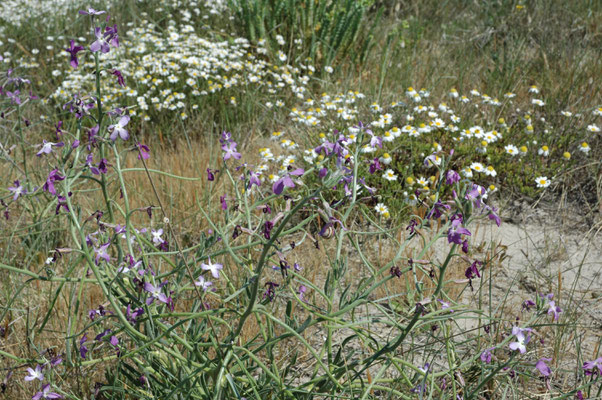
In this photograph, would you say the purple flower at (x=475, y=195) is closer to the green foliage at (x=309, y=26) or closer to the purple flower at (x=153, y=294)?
the purple flower at (x=153, y=294)

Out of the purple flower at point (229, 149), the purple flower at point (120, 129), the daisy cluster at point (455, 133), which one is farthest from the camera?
the daisy cluster at point (455, 133)

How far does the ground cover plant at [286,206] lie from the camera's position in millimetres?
1601

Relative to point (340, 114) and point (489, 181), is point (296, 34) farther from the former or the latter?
point (489, 181)

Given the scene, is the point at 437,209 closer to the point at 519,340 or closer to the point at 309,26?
the point at 519,340

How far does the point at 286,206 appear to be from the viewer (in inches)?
60.6

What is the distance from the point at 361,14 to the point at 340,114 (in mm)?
1855

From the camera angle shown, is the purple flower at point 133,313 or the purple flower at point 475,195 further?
the purple flower at point 133,313

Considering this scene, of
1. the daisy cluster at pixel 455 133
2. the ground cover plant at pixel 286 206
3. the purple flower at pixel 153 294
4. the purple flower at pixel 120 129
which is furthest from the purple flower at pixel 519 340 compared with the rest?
the daisy cluster at pixel 455 133

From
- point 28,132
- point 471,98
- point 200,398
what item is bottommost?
point 28,132

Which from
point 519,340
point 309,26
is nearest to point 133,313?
point 519,340

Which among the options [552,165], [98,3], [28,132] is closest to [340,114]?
[552,165]

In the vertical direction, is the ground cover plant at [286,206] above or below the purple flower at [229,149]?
below

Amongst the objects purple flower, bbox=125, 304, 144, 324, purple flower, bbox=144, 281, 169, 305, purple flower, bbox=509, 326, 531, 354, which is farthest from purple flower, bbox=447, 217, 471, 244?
purple flower, bbox=125, 304, 144, 324

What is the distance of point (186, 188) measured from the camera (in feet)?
11.3
